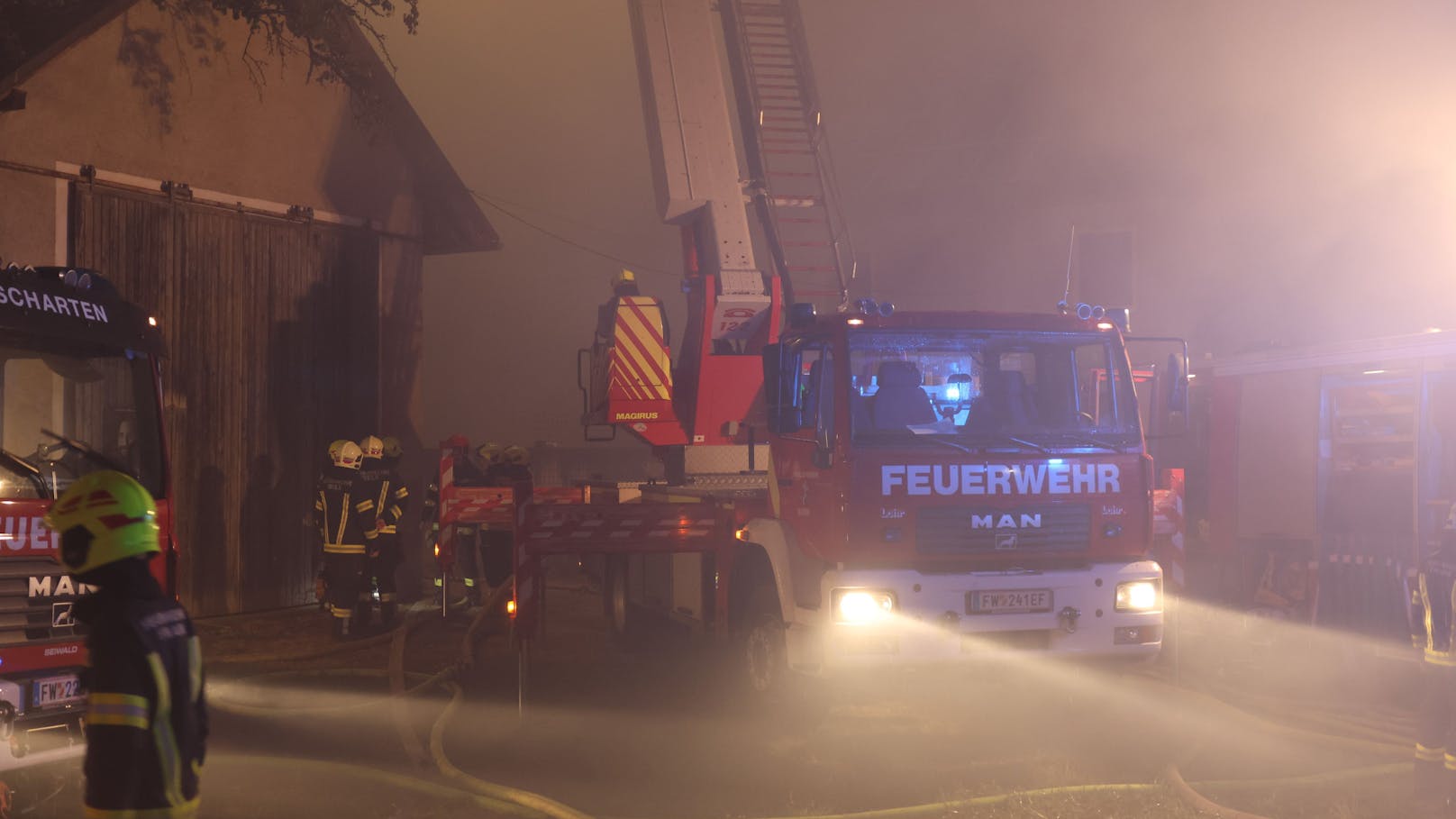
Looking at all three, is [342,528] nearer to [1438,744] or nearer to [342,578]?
[342,578]

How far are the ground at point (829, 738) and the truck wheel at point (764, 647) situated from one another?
0.46 feet

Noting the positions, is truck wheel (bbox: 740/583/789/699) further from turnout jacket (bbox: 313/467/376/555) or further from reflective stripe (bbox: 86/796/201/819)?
turnout jacket (bbox: 313/467/376/555)

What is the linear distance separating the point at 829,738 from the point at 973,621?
3.97ft

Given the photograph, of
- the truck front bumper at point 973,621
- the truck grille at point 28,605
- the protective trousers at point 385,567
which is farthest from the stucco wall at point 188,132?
the truck front bumper at point 973,621

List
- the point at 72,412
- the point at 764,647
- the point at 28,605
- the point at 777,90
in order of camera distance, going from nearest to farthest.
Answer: the point at 28,605
the point at 72,412
the point at 764,647
the point at 777,90

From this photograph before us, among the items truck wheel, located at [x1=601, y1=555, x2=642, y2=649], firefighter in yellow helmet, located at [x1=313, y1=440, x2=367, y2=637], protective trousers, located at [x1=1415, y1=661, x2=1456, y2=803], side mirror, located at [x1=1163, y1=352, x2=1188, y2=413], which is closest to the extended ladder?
truck wheel, located at [x1=601, y1=555, x2=642, y2=649]

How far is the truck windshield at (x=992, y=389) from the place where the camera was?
6543mm

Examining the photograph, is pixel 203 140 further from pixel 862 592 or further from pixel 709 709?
pixel 862 592

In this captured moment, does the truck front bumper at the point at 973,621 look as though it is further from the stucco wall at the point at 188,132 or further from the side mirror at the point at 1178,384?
the stucco wall at the point at 188,132

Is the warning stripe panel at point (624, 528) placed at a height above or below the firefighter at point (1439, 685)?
above

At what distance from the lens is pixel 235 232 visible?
41.8 ft

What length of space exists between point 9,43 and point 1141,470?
32.5 ft

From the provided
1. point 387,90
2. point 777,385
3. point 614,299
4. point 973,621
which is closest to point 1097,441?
point 973,621

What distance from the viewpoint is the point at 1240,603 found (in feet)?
33.8
